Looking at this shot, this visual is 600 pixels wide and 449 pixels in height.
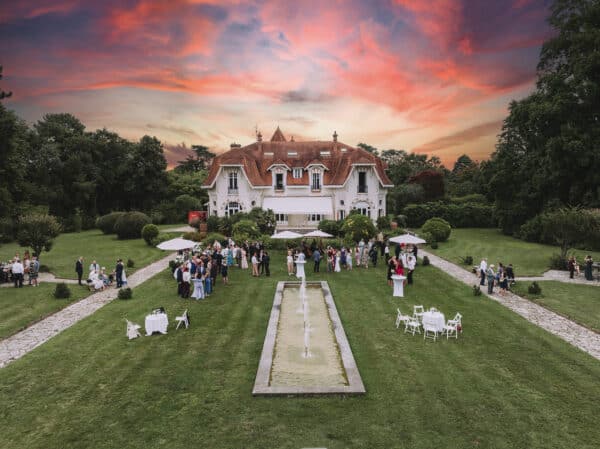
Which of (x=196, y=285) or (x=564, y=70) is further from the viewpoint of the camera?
(x=564, y=70)

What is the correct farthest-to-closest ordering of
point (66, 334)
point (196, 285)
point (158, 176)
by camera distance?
point (158, 176)
point (196, 285)
point (66, 334)

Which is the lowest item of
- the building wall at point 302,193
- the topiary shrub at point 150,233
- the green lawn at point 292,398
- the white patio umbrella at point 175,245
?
the green lawn at point 292,398

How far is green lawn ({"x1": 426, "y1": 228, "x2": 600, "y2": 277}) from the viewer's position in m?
25.1

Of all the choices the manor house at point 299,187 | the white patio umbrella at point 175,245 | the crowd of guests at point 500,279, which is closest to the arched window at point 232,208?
the manor house at point 299,187

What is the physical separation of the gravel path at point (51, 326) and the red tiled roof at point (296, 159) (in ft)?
66.7

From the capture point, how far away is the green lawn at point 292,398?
24.1 ft

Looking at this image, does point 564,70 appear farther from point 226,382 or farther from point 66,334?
point 66,334

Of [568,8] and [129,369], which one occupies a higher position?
[568,8]

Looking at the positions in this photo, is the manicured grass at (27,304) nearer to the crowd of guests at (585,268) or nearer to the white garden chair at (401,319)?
the white garden chair at (401,319)

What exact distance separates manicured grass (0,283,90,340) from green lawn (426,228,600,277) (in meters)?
23.0

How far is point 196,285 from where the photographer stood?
17047mm

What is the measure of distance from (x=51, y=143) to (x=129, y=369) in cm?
4612

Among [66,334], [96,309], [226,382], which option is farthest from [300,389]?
[96,309]

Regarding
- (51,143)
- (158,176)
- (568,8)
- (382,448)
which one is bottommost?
(382,448)
